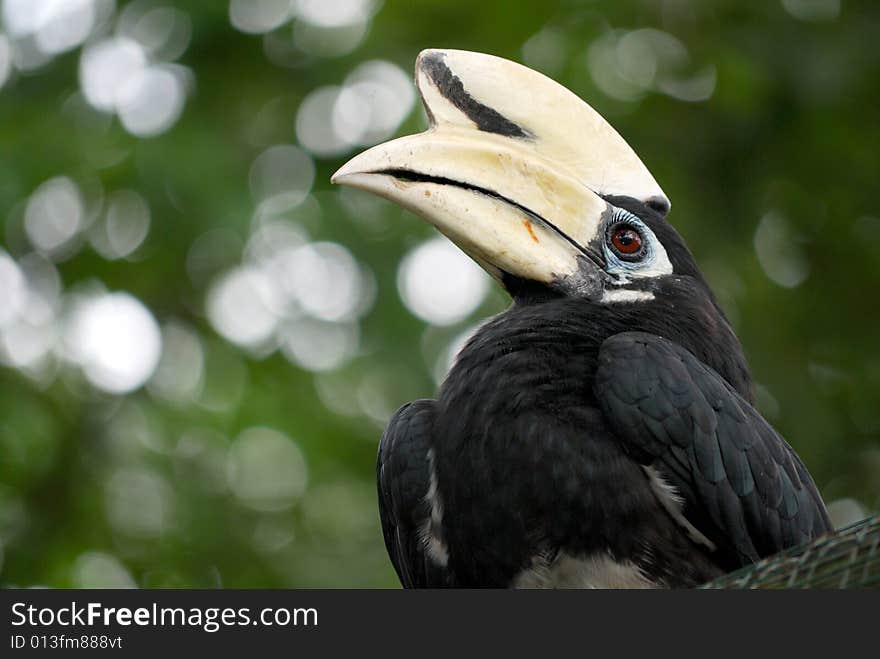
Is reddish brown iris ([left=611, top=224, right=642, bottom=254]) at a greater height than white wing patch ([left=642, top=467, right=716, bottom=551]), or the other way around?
reddish brown iris ([left=611, top=224, right=642, bottom=254])

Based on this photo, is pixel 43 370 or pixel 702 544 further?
pixel 43 370

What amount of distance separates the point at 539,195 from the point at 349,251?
2520mm

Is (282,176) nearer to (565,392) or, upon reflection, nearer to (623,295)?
A: (623,295)

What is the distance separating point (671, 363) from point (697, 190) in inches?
122

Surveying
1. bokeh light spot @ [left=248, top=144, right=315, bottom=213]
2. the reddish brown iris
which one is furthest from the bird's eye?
bokeh light spot @ [left=248, top=144, right=315, bottom=213]

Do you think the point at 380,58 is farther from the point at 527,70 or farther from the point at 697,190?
the point at 527,70

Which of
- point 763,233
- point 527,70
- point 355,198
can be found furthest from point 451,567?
point 763,233

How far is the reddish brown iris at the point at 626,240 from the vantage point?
128 inches

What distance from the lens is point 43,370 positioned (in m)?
6.01

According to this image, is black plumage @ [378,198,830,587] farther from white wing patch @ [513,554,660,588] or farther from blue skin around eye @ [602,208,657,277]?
blue skin around eye @ [602,208,657,277]

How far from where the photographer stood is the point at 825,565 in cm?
215

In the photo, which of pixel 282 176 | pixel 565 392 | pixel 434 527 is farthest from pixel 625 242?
pixel 282 176

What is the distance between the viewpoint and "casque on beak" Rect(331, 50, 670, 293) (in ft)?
10.1

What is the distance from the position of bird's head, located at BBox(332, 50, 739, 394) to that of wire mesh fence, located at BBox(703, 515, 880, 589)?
105 centimetres
